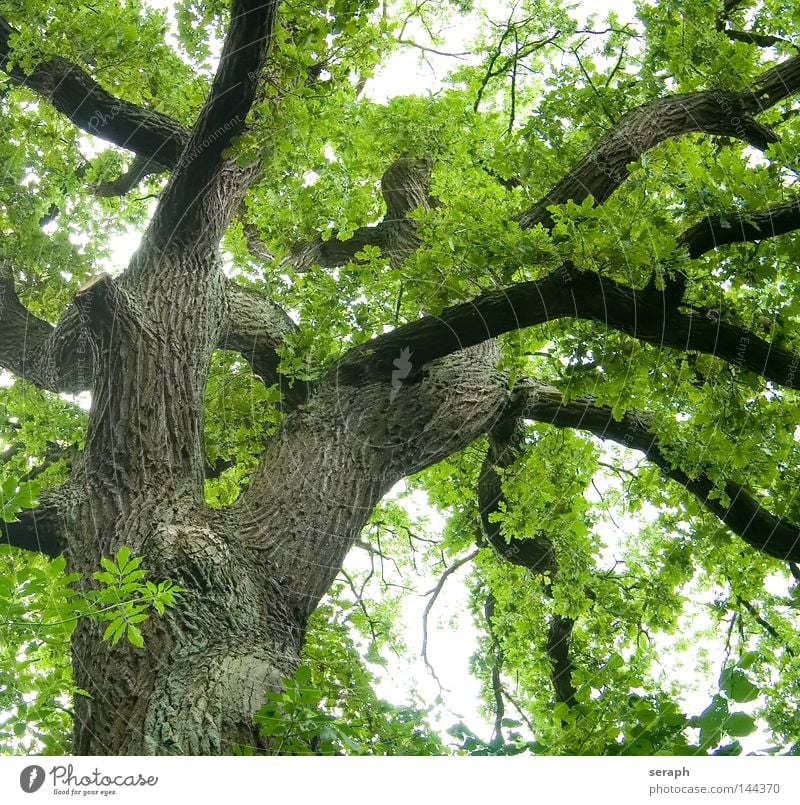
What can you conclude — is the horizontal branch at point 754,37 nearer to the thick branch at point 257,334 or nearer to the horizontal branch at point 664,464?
the horizontal branch at point 664,464

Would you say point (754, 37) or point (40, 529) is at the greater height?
point (754, 37)

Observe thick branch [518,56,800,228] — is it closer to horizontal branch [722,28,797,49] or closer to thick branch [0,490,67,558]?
horizontal branch [722,28,797,49]

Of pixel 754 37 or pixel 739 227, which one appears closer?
pixel 739 227

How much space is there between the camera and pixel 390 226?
455cm

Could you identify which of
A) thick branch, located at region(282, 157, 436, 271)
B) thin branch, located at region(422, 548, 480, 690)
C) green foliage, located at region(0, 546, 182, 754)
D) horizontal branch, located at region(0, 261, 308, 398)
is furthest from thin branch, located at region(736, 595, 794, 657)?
green foliage, located at region(0, 546, 182, 754)

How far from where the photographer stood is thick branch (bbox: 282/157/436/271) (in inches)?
176

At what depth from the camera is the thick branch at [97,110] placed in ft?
11.3

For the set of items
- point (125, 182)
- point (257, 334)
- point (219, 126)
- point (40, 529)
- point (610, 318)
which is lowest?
point (40, 529)

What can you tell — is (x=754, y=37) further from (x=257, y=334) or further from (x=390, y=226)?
(x=257, y=334)
